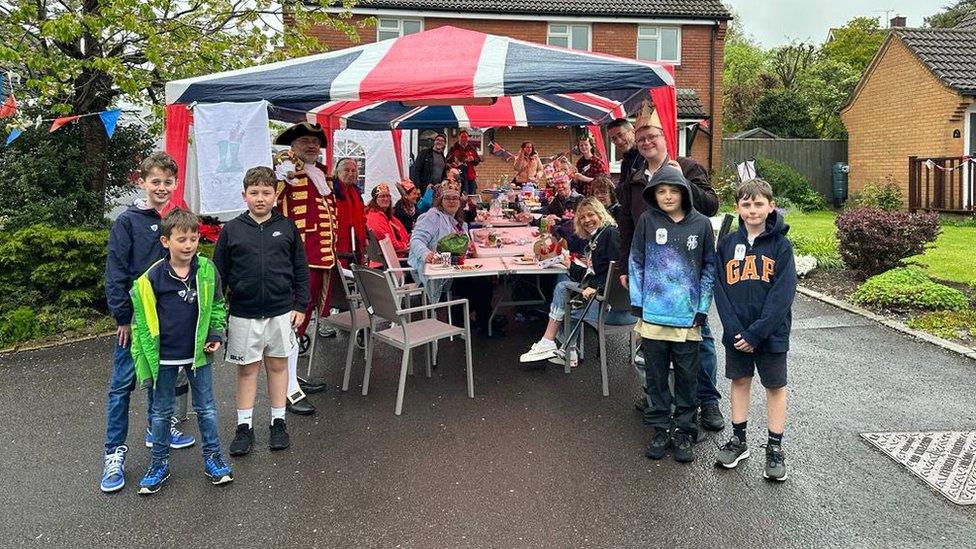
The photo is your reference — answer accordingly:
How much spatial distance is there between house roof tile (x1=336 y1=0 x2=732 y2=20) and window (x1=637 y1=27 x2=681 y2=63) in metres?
0.59

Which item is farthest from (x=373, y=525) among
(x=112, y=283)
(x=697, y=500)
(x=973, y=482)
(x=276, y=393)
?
(x=973, y=482)

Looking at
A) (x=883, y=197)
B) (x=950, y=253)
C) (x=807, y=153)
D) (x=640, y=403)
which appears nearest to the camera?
(x=640, y=403)

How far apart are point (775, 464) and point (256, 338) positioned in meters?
3.03

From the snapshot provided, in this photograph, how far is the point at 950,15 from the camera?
4259 centimetres

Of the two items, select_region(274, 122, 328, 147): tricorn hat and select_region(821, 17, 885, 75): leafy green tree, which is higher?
select_region(821, 17, 885, 75): leafy green tree

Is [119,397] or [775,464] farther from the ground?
[119,397]

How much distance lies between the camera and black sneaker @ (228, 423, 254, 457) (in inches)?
163

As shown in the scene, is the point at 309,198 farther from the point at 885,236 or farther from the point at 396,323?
the point at 885,236

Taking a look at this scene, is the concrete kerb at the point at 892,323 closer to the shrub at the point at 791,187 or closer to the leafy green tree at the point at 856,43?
the shrub at the point at 791,187

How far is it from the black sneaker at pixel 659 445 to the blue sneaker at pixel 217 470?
7.89 feet

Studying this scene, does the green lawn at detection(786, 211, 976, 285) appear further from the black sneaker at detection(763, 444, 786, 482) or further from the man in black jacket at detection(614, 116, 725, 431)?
the black sneaker at detection(763, 444, 786, 482)

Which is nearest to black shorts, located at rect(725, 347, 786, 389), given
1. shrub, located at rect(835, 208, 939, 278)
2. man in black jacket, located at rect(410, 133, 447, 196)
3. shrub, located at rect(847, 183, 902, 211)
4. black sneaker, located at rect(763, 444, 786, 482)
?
black sneaker, located at rect(763, 444, 786, 482)

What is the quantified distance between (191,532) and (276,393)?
111 centimetres

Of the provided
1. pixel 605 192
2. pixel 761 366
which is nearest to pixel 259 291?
pixel 761 366
